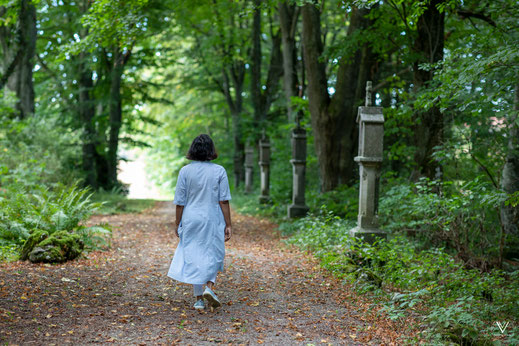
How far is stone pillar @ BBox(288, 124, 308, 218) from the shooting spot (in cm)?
1286

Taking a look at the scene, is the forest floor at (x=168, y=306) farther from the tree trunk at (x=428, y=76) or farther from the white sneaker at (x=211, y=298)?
the tree trunk at (x=428, y=76)

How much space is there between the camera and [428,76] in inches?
368

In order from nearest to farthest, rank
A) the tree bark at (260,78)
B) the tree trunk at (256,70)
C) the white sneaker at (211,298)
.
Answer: the white sneaker at (211,298)
the tree trunk at (256,70)
the tree bark at (260,78)

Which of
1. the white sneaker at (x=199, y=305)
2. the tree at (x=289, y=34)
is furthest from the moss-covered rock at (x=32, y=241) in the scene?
the tree at (x=289, y=34)

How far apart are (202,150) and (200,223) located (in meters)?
0.80

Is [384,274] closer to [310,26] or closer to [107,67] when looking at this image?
[310,26]

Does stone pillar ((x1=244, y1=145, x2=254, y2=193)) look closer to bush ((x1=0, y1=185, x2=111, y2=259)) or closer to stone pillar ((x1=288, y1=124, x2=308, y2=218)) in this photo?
stone pillar ((x1=288, y1=124, x2=308, y2=218))

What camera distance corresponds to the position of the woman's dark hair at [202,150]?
5.10m

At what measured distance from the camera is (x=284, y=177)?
16922 millimetres

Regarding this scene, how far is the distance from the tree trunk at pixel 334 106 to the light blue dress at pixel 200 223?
301 inches

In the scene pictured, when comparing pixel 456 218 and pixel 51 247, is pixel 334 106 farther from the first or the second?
pixel 51 247

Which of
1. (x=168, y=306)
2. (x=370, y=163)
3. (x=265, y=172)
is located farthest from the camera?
(x=265, y=172)

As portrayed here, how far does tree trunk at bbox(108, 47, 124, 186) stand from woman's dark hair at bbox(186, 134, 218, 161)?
15.9 m

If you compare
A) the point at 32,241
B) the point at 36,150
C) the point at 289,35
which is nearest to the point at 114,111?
the point at 36,150
